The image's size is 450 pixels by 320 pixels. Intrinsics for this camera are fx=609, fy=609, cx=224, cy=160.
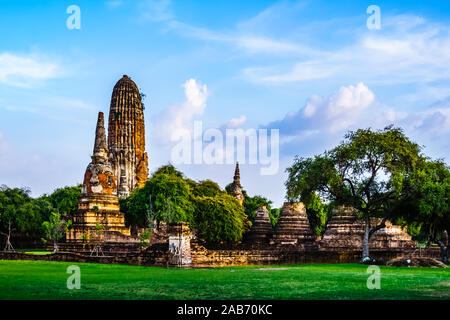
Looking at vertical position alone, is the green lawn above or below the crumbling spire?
below

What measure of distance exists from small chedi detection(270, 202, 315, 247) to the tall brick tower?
27.2m

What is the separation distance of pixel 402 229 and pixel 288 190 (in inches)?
582

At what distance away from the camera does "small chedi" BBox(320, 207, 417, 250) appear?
147ft

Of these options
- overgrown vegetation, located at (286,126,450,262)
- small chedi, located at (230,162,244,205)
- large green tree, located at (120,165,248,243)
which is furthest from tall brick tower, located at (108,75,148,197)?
overgrown vegetation, located at (286,126,450,262)

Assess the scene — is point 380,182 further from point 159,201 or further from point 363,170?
point 159,201

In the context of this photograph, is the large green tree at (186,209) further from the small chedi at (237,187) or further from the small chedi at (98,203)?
the small chedi at (237,187)

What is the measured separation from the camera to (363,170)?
34.3 metres

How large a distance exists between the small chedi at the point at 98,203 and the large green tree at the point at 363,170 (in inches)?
681

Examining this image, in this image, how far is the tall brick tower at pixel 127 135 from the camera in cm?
7538

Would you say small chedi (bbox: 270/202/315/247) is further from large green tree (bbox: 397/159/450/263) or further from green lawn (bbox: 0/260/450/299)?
green lawn (bbox: 0/260/450/299)

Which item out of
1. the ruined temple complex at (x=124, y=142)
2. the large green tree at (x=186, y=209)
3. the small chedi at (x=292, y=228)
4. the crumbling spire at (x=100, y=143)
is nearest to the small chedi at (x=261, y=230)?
the large green tree at (x=186, y=209)
